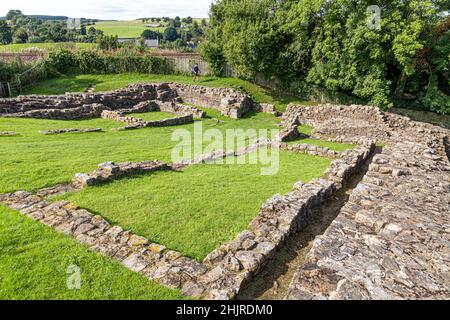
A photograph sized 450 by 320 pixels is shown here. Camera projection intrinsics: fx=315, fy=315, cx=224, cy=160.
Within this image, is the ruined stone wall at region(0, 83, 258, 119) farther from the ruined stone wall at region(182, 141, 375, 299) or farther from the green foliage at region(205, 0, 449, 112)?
the ruined stone wall at region(182, 141, 375, 299)

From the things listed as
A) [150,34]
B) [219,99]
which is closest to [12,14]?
[150,34]

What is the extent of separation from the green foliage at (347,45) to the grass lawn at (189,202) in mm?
15841

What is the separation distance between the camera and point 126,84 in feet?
106

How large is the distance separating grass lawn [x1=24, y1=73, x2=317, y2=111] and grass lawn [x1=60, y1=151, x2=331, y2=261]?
58.5 ft

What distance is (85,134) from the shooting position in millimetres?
18094

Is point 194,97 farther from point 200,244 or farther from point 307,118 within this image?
point 200,244

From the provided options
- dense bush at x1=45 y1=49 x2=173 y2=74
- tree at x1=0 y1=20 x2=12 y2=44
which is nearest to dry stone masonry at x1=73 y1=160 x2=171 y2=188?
dense bush at x1=45 y1=49 x2=173 y2=74

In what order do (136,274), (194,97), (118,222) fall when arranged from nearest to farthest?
(136,274) → (118,222) → (194,97)

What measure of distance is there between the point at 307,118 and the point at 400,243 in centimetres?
1996

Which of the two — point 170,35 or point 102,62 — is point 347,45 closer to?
point 102,62

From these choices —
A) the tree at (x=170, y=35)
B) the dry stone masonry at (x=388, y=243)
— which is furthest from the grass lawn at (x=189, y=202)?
the tree at (x=170, y=35)

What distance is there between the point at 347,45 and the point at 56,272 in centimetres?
2602
